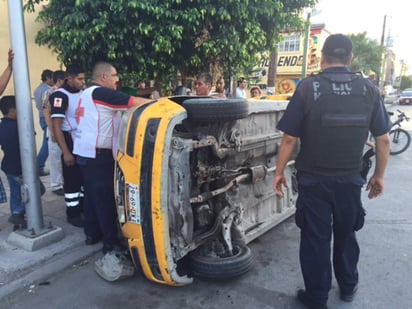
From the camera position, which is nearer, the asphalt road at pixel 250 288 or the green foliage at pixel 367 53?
the asphalt road at pixel 250 288

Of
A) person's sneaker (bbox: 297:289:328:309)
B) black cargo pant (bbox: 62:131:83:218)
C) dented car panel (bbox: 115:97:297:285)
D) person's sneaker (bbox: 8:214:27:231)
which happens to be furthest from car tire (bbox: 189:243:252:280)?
person's sneaker (bbox: 8:214:27:231)

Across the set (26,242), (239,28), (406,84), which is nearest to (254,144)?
(26,242)

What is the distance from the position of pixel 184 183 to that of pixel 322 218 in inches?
41.5

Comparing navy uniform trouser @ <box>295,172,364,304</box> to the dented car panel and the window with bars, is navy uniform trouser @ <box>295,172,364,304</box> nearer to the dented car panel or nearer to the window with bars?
the dented car panel

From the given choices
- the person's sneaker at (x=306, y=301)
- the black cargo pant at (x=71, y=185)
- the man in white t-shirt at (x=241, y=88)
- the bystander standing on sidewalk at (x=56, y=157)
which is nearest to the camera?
the person's sneaker at (x=306, y=301)

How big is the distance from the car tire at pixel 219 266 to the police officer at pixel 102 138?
0.85 metres

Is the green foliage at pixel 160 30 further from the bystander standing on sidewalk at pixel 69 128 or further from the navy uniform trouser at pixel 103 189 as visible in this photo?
the navy uniform trouser at pixel 103 189

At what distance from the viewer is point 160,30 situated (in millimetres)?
4801

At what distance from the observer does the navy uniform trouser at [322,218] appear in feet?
8.46

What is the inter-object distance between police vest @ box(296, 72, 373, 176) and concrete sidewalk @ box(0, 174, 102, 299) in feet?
8.09

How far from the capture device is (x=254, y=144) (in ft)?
11.4

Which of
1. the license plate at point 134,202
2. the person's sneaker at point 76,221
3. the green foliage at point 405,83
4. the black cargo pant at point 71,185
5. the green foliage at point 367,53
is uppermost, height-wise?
the green foliage at point 367,53

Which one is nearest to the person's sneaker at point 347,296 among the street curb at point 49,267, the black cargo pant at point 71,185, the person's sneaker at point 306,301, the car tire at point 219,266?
the person's sneaker at point 306,301

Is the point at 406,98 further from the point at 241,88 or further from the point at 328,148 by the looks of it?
the point at 328,148
